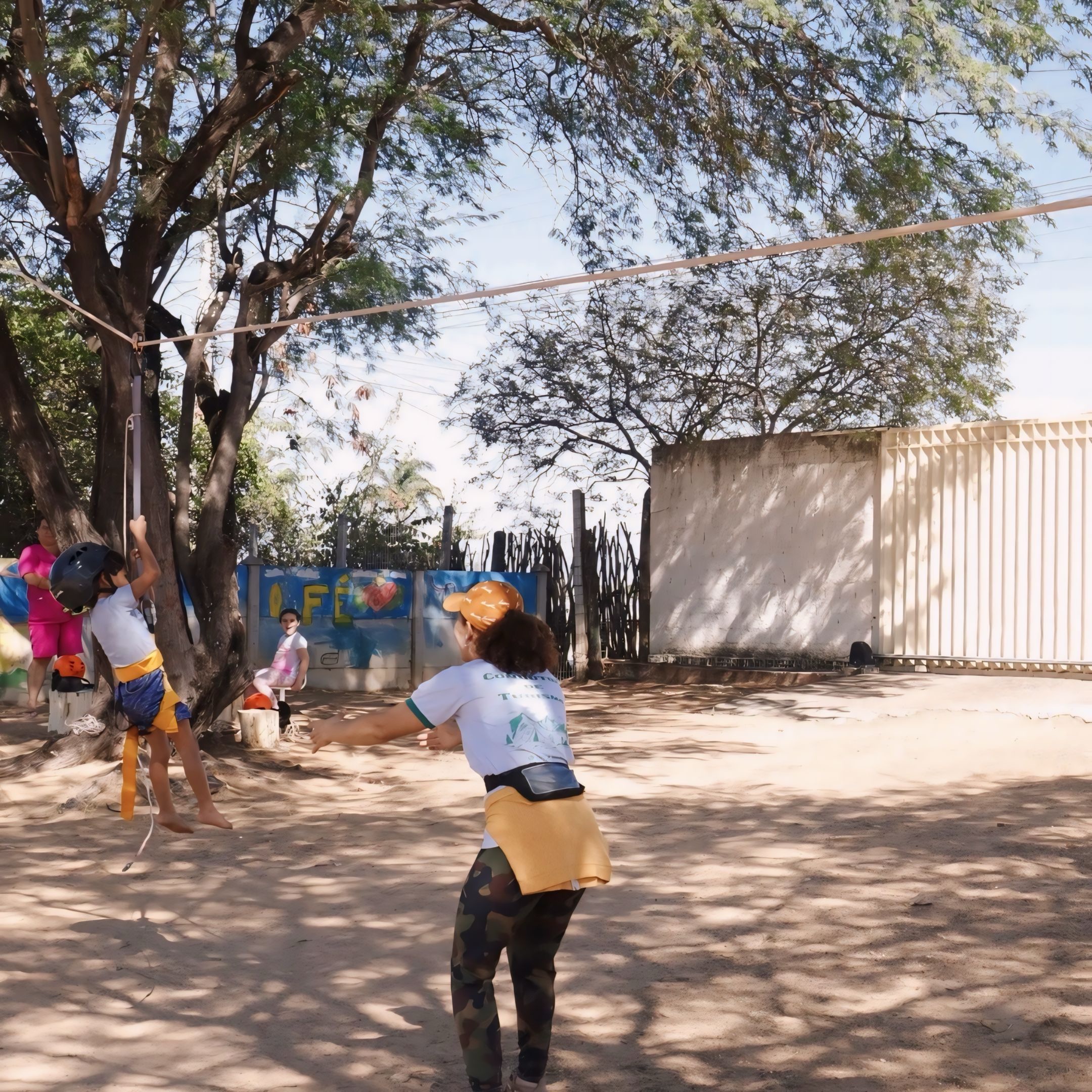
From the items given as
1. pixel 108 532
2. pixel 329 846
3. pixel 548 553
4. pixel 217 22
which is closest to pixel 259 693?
pixel 108 532

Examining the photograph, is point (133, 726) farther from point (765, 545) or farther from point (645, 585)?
point (645, 585)

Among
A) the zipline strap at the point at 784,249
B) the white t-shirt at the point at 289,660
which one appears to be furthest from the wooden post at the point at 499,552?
the zipline strap at the point at 784,249

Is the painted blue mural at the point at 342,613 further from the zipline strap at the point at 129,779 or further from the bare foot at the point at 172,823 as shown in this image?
the zipline strap at the point at 129,779

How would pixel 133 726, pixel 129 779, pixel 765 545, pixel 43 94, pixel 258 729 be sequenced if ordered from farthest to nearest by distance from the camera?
pixel 765 545 → pixel 258 729 → pixel 43 94 → pixel 133 726 → pixel 129 779

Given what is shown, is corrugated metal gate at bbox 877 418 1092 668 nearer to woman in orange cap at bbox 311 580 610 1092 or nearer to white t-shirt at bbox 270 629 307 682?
white t-shirt at bbox 270 629 307 682

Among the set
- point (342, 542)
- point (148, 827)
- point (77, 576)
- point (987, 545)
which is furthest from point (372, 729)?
point (342, 542)

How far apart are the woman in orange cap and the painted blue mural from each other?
11695 mm

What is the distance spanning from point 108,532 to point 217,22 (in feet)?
15.4

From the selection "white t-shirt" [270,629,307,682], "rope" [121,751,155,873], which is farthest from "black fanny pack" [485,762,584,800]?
"white t-shirt" [270,629,307,682]

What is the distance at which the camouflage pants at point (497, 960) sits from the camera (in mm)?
3533

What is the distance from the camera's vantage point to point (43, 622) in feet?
37.9

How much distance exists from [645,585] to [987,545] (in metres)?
4.95

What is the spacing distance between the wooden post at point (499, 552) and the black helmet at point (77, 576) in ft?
37.8

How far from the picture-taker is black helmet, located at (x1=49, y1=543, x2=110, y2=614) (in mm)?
6285
